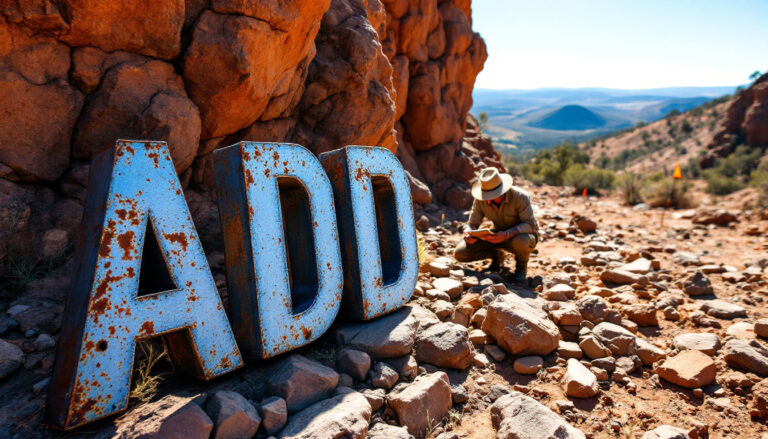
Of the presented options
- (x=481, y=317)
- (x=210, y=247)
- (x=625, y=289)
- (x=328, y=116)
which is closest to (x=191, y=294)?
(x=210, y=247)

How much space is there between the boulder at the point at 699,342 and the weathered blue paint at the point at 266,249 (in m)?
3.23

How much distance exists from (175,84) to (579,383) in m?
3.92

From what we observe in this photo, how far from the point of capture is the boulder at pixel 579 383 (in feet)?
9.48

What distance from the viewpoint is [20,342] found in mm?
2314

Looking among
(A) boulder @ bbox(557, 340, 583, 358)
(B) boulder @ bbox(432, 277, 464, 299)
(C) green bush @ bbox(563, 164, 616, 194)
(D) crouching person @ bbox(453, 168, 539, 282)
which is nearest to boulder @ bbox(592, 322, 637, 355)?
(A) boulder @ bbox(557, 340, 583, 358)

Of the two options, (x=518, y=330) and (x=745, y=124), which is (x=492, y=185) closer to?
(x=518, y=330)

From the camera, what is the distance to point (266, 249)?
2.61m

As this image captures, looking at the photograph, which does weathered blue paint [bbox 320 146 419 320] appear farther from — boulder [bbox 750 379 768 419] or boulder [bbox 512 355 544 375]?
boulder [bbox 750 379 768 419]

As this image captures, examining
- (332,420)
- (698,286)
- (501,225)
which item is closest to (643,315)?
(698,286)

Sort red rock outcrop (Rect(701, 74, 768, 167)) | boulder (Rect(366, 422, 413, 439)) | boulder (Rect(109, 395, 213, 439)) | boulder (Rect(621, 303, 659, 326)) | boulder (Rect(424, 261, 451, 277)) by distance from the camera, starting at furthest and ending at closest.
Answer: red rock outcrop (Rect(701, 74, 768, 167))
boulder (Rect(424, 261, 451, 277))
boulder (Rect(621, 303, 659, 326))
boulder (Rect(366, 422, 413, 439))
boulder (Rect(109, 395, 213, 439))

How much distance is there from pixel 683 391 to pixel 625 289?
2.07 m

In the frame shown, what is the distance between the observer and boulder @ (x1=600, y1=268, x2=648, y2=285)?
5.15 metres

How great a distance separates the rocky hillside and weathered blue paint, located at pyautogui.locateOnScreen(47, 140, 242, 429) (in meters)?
38.2

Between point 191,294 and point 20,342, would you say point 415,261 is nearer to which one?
point 191,294
